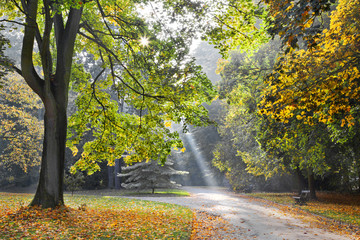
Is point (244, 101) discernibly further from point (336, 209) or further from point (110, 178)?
point (110, 178)

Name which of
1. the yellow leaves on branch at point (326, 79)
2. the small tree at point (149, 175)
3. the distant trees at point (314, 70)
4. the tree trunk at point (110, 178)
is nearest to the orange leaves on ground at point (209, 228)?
the distant trees at point (314, 70)

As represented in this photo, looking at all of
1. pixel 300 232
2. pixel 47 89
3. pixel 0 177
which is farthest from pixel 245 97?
pixel 0 177

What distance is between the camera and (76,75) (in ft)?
40.8

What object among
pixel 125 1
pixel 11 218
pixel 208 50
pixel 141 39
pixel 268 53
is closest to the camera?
pixel 11 218

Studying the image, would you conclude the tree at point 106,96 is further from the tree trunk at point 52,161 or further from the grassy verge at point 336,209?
the grassy verge at point 336,209

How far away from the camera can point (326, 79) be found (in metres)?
6.91

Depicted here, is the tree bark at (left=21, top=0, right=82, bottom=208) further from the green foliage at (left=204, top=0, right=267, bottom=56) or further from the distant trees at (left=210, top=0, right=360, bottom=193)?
the distant trees at (left=210, top=0, right=360, bottom=193)

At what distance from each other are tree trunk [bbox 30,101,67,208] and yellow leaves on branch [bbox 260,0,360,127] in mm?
6682

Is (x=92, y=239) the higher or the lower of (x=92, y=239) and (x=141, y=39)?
the lower

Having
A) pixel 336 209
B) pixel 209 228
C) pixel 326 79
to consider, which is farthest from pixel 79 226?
pixel 336 209

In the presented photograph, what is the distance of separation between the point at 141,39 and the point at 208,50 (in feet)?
203

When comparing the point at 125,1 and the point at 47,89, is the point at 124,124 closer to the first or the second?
the point at 47,89

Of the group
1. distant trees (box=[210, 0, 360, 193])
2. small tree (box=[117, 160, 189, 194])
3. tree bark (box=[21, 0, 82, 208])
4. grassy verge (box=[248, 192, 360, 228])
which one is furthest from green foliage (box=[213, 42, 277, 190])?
tree bark (box=[21, 0, 82, 208])

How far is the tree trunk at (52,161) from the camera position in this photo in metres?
9.00
